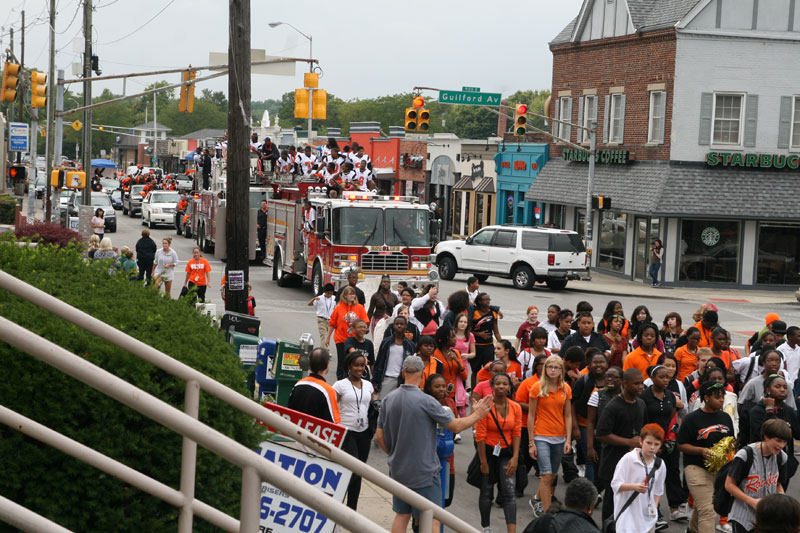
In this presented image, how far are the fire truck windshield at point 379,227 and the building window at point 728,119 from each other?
16548 millimetres

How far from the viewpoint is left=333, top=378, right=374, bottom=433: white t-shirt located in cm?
948

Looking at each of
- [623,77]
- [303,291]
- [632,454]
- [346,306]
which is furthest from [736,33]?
[632,454]

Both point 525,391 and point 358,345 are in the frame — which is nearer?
point 525,391

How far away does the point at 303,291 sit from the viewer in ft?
97.3

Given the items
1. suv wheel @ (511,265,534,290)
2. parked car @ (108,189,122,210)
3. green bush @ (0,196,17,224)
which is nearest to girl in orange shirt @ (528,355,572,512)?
suv wheel @ (511,265,534,290)

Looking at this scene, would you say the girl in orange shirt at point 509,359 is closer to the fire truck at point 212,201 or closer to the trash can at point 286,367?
the trash can at point 286,367

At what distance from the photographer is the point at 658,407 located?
9.80 m

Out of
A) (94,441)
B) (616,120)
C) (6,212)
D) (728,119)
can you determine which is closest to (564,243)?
(728,119)

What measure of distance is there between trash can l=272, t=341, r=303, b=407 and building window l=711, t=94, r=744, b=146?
93.4 ft

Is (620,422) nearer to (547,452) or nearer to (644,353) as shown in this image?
(547,452)

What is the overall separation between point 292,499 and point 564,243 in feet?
91.7

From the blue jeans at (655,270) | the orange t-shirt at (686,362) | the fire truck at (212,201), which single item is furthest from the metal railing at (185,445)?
the blue jeans at (655,270)

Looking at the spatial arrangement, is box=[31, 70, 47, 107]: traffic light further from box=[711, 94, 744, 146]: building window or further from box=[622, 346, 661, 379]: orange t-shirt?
box=[711, 94, 744, 146]: building window

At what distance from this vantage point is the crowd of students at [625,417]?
27.2ft
